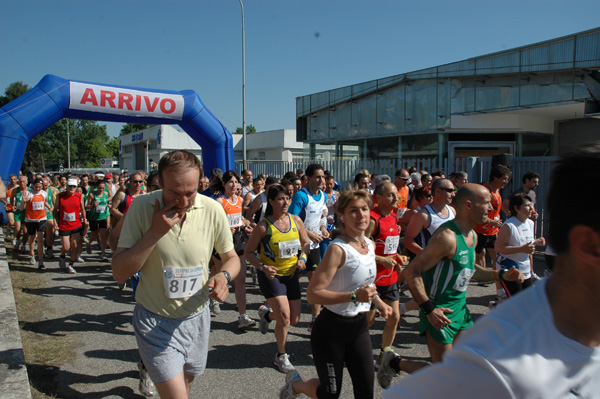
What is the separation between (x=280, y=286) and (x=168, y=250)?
215 cm

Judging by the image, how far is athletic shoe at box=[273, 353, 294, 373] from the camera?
14.5ft

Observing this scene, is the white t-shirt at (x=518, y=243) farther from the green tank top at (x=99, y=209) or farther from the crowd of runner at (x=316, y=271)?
the green tank top at (x=99, y=209)

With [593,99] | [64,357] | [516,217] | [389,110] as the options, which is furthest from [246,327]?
[389,110]

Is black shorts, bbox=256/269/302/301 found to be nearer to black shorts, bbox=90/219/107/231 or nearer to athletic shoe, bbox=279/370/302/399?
athletic shoe, bbox=279/370/302/399

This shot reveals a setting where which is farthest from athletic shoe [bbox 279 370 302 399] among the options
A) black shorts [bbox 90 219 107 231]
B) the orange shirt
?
black shorts [bbox 90 219 107 231]

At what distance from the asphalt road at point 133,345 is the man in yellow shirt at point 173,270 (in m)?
1.51

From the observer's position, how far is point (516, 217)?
207 inches

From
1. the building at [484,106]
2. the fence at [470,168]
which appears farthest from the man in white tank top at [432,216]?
the building at [484,106]

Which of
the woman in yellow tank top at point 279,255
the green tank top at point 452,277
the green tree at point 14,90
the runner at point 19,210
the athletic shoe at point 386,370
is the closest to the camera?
the green tank top at point 452,277

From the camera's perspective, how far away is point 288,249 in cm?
481

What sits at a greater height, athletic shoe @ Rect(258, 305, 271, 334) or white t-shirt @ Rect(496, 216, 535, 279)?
white t-shirt @ Rect(496, 216, 535, 279)

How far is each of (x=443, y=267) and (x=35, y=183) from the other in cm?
939

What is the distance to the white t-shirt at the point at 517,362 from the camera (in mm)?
938

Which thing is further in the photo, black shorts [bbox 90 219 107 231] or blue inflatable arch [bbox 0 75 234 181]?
blue inflatable arch [bbox 0 75 234 181]
